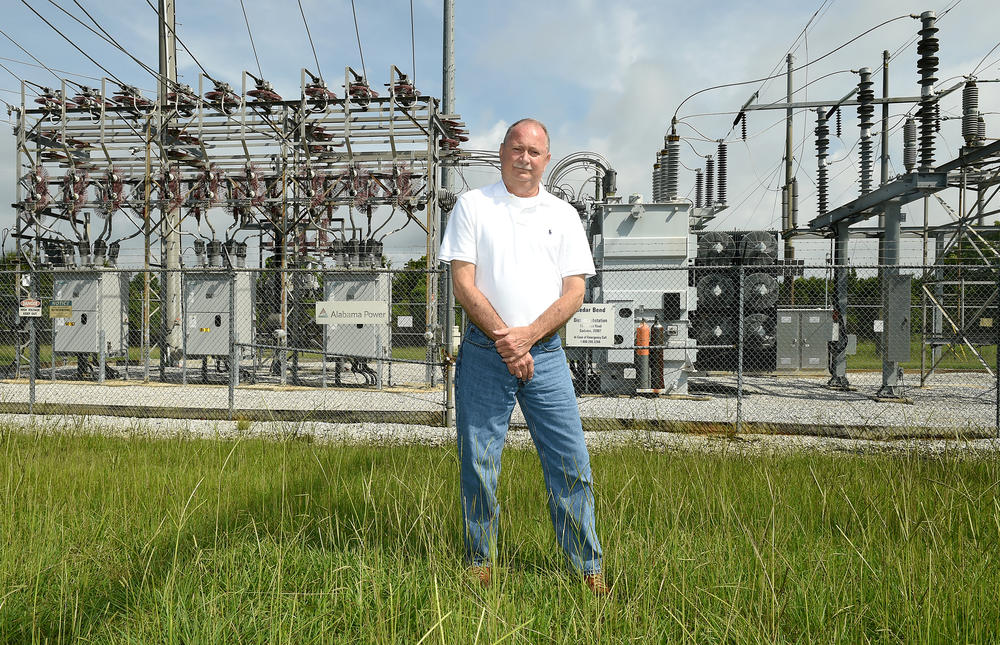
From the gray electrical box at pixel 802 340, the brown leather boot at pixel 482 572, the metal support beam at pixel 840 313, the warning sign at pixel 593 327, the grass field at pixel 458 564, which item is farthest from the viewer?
the gray electrical box at pixel 802 340

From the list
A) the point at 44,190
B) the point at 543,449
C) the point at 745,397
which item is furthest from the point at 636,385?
the point at 44,190

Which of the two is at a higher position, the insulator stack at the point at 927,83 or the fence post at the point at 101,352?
the insulator stack at the point at 927,83

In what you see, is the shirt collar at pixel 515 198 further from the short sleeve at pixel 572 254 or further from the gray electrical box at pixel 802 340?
the gray electrical box at pixel 802 340

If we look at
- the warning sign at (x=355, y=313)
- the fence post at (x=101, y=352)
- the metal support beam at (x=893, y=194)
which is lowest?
the fence post at (x=101, y=352)

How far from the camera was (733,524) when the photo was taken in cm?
310

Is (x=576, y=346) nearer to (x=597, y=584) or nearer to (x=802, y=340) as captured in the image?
(x=597, y=584)

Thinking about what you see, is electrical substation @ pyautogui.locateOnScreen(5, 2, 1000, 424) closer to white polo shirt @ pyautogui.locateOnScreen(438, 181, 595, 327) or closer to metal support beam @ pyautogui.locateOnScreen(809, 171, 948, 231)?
metal support beam @ pyautogui.locateOnScreen(809, 171, 948, 231)

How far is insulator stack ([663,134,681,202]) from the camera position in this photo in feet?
38.8

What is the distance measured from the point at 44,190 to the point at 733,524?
1643 cm

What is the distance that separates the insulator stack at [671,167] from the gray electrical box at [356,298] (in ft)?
18.7

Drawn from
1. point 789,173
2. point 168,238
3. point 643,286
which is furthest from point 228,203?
point 789,173

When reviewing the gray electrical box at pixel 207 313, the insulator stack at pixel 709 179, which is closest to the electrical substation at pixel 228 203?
the gray electrical box at pixel 207 313

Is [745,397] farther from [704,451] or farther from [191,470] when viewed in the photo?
[191,470]

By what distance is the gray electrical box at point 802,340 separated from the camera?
13336mm
